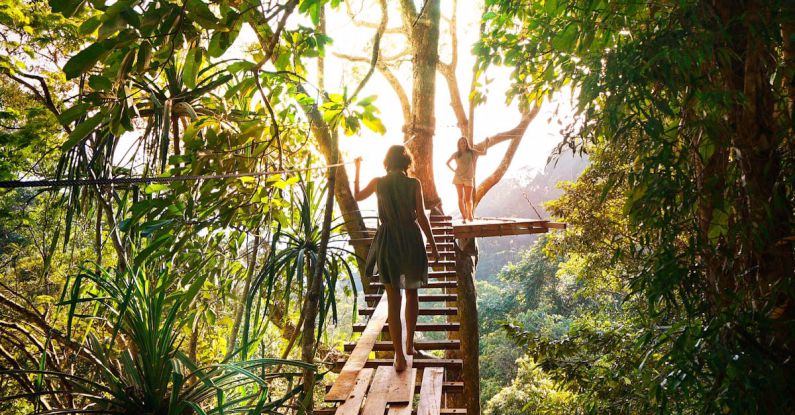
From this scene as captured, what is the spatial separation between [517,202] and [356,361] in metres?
33.6

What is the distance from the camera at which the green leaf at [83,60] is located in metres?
0.88

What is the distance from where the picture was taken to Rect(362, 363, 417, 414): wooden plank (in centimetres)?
181

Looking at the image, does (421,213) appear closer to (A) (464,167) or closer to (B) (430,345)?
(B) (430,345)

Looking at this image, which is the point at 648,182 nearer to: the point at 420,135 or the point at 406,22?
the point at 420,135

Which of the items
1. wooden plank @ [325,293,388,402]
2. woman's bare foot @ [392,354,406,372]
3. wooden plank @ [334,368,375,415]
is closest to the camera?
wooden plank @ [334,368,375,415]

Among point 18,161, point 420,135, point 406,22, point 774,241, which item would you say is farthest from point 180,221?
point 406,22

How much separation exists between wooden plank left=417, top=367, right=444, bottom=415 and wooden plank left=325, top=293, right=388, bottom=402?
30 cm

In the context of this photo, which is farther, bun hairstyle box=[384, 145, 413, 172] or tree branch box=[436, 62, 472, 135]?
tree branch box=[436, 62, 472, 135]

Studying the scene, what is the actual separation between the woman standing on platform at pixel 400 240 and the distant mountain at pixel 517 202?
29.8 m

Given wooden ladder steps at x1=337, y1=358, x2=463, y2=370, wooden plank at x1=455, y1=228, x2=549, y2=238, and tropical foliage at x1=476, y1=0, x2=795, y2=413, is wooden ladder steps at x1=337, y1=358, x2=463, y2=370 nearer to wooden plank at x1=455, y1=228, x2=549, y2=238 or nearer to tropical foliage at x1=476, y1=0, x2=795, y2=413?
tropical foliage at x1=476, y1=0, x2=795, y2=413

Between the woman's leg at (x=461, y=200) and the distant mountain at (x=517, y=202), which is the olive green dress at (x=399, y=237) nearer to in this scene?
the woman's leg at (x=461, y=200)

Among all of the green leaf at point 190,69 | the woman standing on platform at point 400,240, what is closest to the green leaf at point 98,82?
the green leaf at point 190,69

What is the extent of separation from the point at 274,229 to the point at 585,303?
16949 millimetres

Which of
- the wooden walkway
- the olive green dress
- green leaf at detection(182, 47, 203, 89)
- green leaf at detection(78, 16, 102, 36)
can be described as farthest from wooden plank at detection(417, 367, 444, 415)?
green leaf at detection(78, 16, 102, 36)
